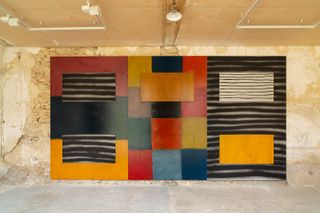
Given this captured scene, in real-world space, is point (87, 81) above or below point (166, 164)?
above

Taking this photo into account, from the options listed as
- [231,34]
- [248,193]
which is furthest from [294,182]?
[231,34]

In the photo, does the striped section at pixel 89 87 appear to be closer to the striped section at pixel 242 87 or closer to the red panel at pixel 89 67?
the red panel at pixel 89 67

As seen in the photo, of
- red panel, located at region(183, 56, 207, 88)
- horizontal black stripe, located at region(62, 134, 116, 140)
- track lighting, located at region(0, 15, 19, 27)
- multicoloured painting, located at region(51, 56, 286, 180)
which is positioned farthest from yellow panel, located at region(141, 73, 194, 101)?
track lighting, located at region(0, 15, 19, 27)

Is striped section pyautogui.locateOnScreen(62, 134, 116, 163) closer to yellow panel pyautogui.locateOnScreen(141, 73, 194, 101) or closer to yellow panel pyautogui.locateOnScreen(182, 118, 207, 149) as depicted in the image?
yellow panel pyautogui.locateOnScreen(141, 73, 194, 101)

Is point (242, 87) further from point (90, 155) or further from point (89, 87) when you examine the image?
point (90, 155)

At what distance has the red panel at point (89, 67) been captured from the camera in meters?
4.58

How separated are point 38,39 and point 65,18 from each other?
1181 millimetres

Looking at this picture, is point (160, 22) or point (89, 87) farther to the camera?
point (89, 87)

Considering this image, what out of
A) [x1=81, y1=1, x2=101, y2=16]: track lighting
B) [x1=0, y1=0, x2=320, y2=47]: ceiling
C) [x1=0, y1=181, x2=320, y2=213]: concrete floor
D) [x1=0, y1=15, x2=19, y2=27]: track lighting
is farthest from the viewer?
[x1=0, y1=181, x2=320, y2=213]: concrete floor

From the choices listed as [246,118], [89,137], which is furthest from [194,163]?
[89,137]

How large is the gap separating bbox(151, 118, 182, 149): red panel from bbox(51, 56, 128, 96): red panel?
838 millimetres

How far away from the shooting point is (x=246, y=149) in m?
4.54

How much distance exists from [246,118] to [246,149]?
1.81 ft

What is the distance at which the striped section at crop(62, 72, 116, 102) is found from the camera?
4574mm
